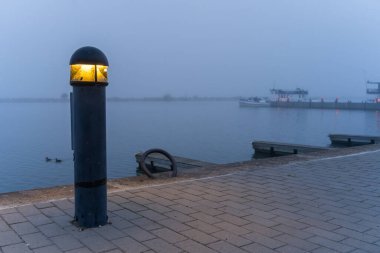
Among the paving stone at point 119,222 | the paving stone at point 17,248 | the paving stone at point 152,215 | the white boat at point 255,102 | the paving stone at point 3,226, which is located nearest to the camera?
the paving stone at point 17,248

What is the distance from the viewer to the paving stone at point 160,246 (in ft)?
11.2

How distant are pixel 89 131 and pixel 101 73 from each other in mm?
634

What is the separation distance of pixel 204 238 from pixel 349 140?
75.3 ft

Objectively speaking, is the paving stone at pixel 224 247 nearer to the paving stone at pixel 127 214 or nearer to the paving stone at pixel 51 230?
the paving stone at pixel 127 214

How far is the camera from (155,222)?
421cm

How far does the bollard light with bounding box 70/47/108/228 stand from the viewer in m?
3.98

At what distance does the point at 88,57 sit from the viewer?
3957 millimetres

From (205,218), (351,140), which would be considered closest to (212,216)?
(205,218)

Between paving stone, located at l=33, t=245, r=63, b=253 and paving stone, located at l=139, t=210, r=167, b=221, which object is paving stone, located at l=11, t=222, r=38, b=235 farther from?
paving stone, located at l=139, t=210, r=167, b=221

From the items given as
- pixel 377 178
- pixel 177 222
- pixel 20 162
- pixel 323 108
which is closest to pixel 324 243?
pixel 177 222

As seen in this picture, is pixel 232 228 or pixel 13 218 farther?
pixel 13 218

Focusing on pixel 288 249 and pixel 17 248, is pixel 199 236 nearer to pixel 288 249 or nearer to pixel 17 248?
pixel 288 249

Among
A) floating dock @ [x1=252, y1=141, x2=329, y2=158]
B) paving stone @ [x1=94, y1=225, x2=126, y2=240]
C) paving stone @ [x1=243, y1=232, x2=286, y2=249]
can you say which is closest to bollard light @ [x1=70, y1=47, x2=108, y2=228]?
paving stone @ [x1=94, y1=225, x2=126, y2=240]

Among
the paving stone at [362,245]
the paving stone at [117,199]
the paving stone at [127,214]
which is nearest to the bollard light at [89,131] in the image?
the paving stone at [127,214]
